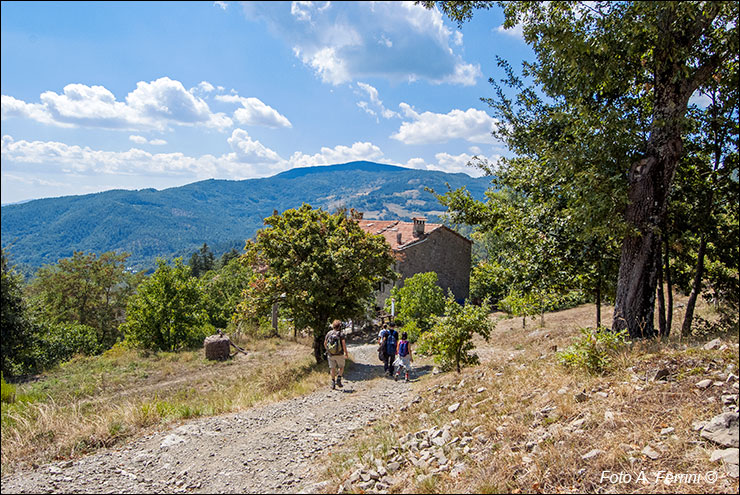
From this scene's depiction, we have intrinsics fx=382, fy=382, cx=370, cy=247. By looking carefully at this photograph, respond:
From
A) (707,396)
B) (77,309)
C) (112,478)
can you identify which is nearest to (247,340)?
(112,478)

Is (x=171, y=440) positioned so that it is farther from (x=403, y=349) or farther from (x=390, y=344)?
(x=390, y=344)

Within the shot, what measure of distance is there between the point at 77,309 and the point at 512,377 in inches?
2034

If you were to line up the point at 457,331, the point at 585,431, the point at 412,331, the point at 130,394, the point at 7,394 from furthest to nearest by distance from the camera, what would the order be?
the point at 412,331 < the point at 130,394 < the point at 457,331 < the point at 7,394 < the point at 585,431

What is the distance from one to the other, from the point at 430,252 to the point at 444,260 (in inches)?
96.0

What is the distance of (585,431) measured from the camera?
15.1ft

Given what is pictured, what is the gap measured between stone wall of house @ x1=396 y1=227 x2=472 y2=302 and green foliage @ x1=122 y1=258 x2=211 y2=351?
59.2 feet

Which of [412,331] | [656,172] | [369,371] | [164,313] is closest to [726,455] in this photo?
[656,172]

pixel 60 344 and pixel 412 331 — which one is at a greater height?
pixel 412 331

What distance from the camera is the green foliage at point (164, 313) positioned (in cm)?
3023

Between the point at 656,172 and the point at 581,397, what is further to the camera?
the point at 656,172

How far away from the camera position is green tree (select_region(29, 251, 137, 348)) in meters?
42.6

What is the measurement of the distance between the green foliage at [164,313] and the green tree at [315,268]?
17.9m

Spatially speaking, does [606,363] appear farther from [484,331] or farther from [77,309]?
[77,309]

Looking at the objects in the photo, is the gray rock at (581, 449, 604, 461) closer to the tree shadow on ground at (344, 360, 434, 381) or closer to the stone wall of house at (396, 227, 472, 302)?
the tree shadow on ground at (344, 360, 434, 381)
